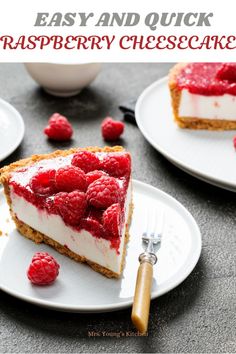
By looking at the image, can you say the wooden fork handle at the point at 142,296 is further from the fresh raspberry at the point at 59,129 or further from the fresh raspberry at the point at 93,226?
the fresh raspberry at the point at 59,129

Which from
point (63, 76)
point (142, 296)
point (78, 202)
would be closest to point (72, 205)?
point (78, 202)

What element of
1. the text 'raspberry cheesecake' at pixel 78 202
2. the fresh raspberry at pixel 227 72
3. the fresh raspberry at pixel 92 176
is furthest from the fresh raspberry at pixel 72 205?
the fresh raspberry at pixel 227 72

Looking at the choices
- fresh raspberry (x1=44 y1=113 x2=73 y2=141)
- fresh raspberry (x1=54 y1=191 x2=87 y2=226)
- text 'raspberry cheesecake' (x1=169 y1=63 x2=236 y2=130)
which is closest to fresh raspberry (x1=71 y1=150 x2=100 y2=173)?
fresh raspberry (x1=54 y1=191 x2=87 y2=226)

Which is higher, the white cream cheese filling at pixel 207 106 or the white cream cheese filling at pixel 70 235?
the white cream cheese filling at pixel 70 235

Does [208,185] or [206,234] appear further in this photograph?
[208,185]

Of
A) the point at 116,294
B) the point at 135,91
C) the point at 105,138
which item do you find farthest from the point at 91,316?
Result: the point at 135,91

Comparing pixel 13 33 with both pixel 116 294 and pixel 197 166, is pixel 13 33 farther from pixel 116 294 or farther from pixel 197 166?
pixel 116 294

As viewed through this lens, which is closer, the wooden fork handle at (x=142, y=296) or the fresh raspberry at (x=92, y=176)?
the wooden fork handle at (x=142, y=296)
